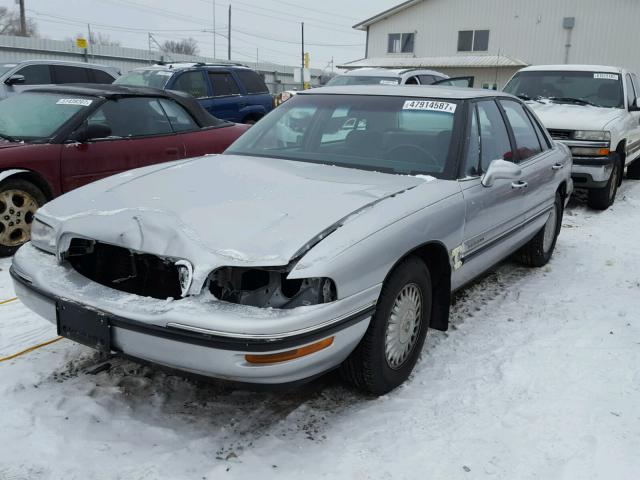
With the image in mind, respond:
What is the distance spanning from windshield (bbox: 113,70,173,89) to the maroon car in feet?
13.1

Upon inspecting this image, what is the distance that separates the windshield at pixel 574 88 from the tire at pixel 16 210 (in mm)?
6764

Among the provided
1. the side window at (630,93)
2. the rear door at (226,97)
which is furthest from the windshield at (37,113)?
the side window at (630,93)

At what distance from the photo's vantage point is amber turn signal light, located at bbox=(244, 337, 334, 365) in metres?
2.33

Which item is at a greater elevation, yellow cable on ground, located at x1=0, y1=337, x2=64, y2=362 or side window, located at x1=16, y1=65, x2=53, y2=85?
side window, located at x1=16, y1=65, x2=53, y2=85

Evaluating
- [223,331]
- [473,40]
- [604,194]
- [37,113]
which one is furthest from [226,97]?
[473,40]

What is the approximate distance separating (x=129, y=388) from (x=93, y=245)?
2.51 ft

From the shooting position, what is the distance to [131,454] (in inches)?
100

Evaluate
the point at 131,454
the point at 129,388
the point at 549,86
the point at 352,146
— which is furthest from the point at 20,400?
the point at 549,86

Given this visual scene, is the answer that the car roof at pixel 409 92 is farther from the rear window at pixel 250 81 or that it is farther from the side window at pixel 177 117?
the rear window at pixel 250 81

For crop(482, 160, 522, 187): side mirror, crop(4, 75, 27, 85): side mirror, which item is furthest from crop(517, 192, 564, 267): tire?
crop(4, 75, 27, 85): side mirror

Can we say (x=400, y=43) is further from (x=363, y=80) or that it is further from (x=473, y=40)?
(x=363, y=80)

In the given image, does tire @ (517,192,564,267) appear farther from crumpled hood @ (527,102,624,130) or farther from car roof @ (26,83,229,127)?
car roof @ (26,83,229,127)

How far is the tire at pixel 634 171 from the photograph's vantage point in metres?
10.5

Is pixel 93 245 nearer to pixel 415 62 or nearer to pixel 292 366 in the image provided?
pixel 292 366
